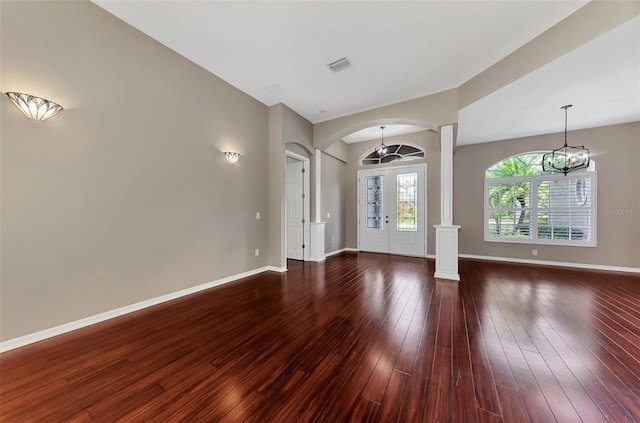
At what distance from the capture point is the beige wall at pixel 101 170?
1.96 meters

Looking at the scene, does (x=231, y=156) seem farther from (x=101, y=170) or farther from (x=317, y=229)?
(x=317, y=229)

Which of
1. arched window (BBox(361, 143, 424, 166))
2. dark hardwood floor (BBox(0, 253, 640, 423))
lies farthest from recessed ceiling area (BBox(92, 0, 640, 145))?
dark hardwood floor (BBox(0, 253, 640, 423))

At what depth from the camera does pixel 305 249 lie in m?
5.41

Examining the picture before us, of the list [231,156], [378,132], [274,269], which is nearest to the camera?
[231,156]

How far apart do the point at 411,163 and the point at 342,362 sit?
5.52 metres

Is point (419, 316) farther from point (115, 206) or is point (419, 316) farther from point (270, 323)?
point (115, 206)

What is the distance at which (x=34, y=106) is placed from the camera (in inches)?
77.7

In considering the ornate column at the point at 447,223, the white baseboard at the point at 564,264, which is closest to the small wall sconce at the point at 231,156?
the ornate column at the point at 447,223

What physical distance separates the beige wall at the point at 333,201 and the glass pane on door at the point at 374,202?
80 centimetres

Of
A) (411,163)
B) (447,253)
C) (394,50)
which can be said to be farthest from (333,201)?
(394,50)

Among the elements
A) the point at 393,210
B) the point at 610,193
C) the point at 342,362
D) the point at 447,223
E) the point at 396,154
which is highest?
the point at 396,154

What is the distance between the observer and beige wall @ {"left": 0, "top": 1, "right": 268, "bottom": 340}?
6.43 feet

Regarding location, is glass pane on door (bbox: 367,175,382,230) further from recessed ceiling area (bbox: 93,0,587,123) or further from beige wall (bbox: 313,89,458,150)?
recessed ceiling area (bbox: 93,0,587,123)

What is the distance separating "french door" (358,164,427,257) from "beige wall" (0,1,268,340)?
14.0 ft
